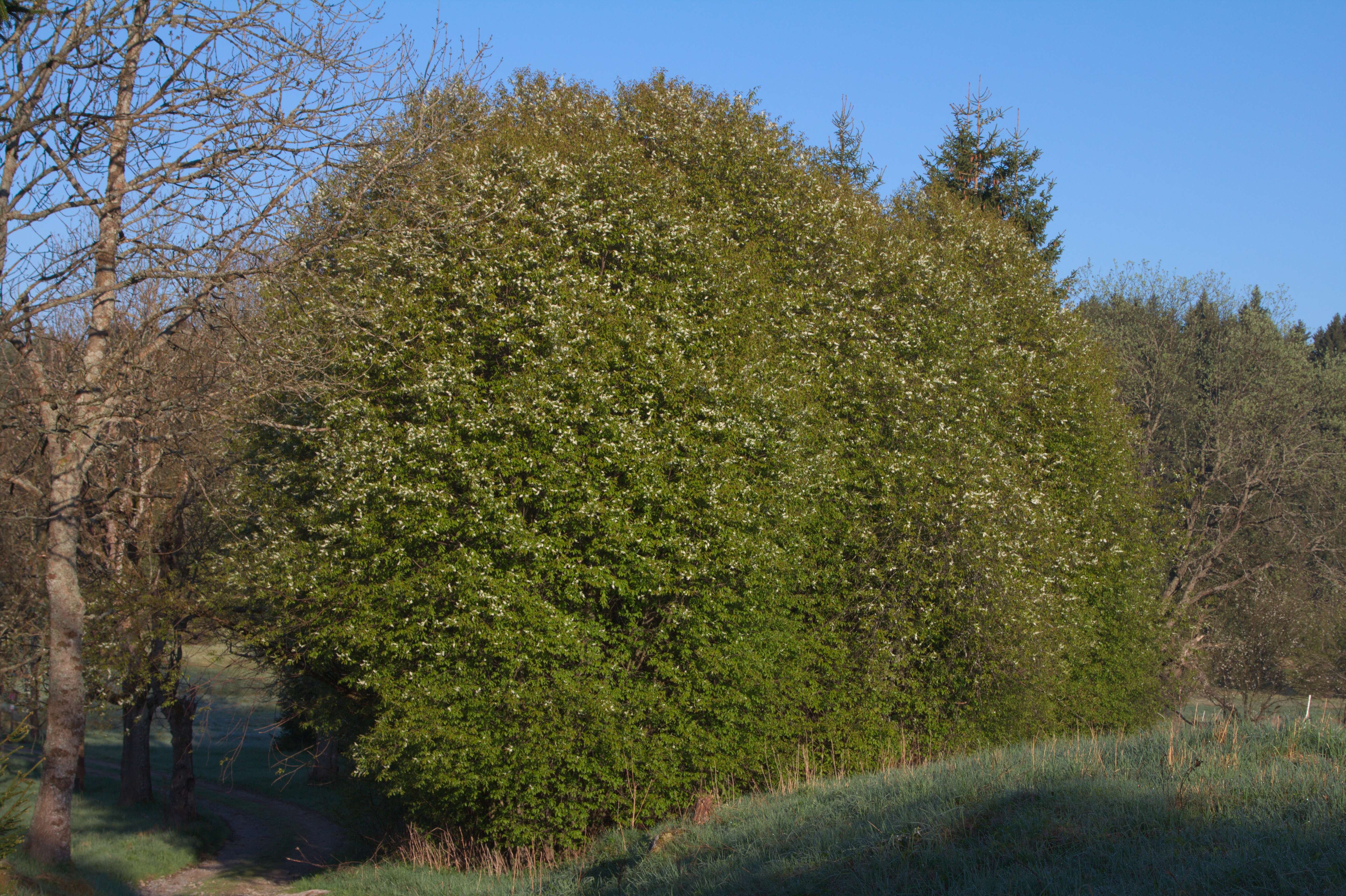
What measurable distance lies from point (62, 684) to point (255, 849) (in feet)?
44.2

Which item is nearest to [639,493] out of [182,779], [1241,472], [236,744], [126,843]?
[126,843]

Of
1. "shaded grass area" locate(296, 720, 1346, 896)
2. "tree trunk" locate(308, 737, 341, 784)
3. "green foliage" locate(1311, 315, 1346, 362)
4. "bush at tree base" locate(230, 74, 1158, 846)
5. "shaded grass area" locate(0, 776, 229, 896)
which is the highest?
"green foliage" locate(1311, 315, 1346, 362)

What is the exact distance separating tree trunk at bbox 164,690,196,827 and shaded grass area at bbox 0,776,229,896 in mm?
322

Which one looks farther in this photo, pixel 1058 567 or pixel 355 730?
pixel 1058 567

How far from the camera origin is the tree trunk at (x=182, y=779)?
21.2m

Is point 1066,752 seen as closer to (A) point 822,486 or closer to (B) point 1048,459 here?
(A) point 822,486

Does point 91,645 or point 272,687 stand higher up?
point 91,645

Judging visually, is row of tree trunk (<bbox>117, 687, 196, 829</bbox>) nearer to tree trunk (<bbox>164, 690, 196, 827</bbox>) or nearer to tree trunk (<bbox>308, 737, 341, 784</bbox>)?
tree trunk (<bbox>164, 690, 196, 827</bbox>)

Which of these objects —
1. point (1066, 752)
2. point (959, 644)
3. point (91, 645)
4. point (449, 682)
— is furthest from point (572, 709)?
point (91, 645)

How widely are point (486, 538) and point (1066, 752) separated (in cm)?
816

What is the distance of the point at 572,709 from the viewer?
491 inches

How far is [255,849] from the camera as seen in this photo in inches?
885

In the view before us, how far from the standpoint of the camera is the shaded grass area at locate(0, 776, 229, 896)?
640 inches

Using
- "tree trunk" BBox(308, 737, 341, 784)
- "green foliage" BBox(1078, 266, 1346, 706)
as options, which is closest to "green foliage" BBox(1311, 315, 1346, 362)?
"green foliage" BBox(1078, 266, 1346, 706)
